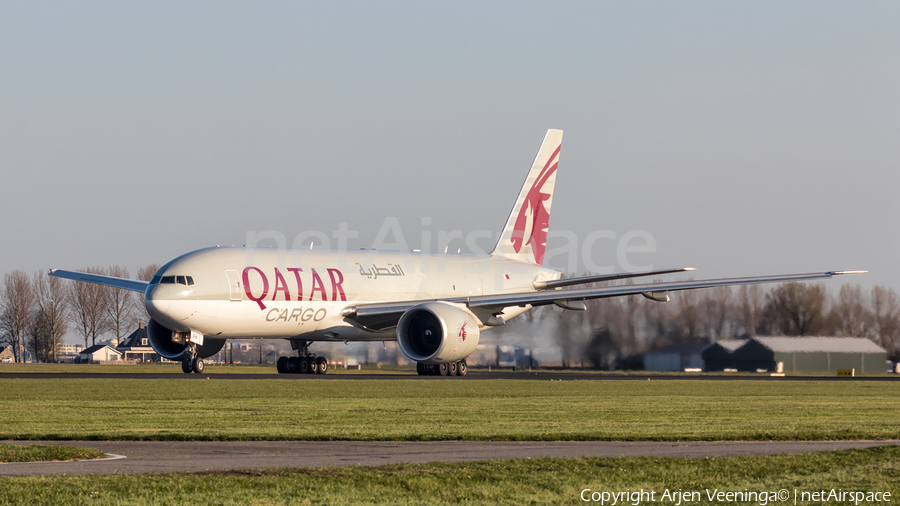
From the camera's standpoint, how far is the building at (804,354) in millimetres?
51938

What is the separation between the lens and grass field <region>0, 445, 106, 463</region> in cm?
1398

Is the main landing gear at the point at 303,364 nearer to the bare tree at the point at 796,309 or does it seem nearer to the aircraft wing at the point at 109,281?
the aircraft wing at the point at 109,281

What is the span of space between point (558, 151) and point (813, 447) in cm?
3903

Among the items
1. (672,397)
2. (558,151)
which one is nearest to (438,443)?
(672,397)

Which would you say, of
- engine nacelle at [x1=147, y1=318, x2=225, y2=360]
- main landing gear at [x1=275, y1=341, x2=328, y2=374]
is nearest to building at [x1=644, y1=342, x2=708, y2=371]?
main landing gear at [x1=275, y1=341, x2=328, y2=374]

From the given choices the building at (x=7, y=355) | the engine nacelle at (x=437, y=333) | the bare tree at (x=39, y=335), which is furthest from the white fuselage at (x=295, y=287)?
the building at (x=7, y=355)

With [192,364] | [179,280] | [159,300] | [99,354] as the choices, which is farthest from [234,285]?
[99,354]

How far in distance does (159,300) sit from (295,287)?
17.2ft

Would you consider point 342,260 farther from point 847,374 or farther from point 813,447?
point 813,447

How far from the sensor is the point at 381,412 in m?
23.1

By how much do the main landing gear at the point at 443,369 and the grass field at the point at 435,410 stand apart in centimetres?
488

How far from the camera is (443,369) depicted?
4288 cm

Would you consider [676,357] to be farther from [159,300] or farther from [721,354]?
[159,300]

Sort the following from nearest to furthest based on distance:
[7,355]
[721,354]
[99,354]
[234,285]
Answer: [234,285] → [721,354] → [99,354] → [7,355]
